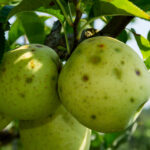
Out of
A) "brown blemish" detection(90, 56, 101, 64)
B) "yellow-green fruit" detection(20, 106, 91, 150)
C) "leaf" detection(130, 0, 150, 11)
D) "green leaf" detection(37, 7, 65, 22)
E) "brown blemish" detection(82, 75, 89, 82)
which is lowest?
"yellow-green fruit" detection(20, 106, 91, 150)

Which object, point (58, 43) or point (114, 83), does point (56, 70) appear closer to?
point (114, 83)

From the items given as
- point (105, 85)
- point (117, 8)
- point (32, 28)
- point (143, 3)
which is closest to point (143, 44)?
point (143, 3)

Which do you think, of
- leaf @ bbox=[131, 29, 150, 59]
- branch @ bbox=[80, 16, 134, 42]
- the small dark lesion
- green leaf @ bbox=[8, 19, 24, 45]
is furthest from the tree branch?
green leaf @ bbox=[8, 19, 24, 45]

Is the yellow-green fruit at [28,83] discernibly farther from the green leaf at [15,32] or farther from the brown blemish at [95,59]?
the green leaf at [15,32]

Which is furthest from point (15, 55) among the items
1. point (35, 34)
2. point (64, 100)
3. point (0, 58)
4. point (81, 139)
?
point (35, 34)

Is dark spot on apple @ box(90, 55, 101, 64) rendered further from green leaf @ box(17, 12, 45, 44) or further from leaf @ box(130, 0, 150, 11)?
green leaf @ box(17, 12, 45, 44)

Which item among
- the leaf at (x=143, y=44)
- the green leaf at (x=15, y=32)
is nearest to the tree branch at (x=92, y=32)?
the leaf at (x=143, y=44)
